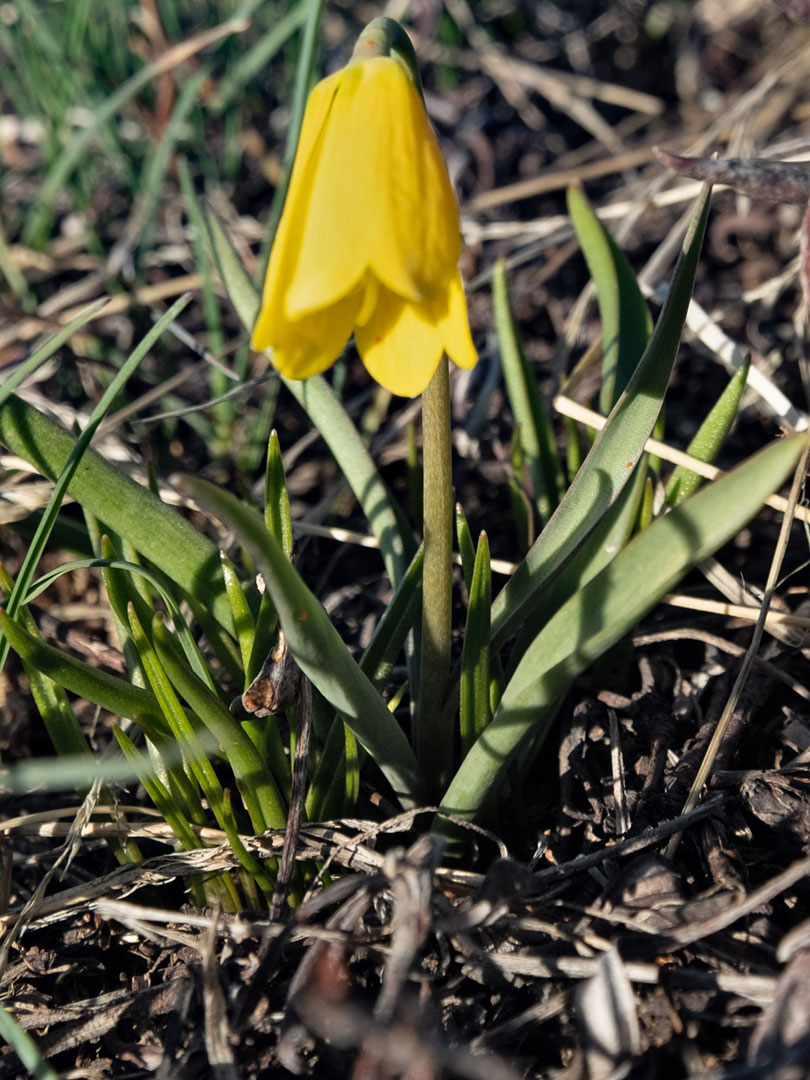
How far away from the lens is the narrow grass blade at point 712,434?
1.42 meters

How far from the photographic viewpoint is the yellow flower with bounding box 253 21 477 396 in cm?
97

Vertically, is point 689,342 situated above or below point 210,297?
below

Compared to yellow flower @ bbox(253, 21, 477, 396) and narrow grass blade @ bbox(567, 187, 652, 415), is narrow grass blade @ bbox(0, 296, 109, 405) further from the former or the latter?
narrow grass blade @ bbox(567, 187, 652, 415)

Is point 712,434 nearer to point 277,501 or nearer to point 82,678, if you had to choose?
point 277,501

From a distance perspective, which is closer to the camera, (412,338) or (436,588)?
(412,338)

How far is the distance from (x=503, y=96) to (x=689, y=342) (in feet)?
4.55

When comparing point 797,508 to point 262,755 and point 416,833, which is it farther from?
point 262,755

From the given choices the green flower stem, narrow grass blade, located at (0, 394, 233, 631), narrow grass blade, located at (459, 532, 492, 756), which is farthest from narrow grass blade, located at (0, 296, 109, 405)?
narrow grass blade, located at (459, 532, 492, 756)

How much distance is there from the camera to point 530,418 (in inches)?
65.9

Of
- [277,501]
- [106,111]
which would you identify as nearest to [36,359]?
[277,501]

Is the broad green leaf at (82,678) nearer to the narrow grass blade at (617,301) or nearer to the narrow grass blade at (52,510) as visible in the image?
the narrow grass blade at (52,510)

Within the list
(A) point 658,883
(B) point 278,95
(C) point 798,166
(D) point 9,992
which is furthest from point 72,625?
(B) point 278,95

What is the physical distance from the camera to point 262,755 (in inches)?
51.9

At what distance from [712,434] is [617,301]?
28cm
